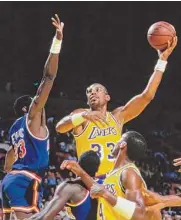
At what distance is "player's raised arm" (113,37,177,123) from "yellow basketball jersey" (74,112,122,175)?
21cm

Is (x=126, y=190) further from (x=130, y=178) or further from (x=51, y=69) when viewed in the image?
(x=51, y=69)

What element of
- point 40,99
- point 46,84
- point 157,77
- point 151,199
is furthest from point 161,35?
point 151,199

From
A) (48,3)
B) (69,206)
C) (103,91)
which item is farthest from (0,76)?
(69,206)

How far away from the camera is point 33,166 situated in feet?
15.5

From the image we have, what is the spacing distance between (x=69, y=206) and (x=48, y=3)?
11.1m

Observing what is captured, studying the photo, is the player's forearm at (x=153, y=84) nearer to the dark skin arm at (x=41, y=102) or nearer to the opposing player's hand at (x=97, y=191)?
the dark skin arm at (x=41, y=102)

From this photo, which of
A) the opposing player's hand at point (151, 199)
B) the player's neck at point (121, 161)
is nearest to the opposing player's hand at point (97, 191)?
the player's neck at point (121, 161)

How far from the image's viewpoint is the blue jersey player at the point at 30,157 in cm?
464

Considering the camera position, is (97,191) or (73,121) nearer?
(97,191)

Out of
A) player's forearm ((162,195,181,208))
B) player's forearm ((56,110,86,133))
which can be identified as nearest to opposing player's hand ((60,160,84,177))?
player's forearm ((162,195,181,208))

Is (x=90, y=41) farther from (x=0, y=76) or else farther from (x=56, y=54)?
(x=56, y=54)

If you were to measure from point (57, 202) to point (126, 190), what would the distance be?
0.56 metres

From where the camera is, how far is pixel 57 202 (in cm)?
416

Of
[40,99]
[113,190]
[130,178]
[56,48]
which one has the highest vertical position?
[56,48]
